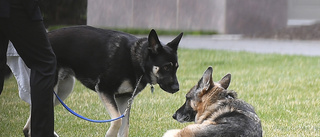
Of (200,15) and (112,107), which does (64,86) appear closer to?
(112,107)

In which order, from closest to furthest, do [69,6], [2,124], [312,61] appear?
[2,124] → [312,61] → [69,6]

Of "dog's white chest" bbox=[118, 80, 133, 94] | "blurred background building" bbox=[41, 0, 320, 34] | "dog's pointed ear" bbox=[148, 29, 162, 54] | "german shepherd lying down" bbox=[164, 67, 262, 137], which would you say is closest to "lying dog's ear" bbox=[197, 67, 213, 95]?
"german shepherd lying down" bbox=[164, 67, 262, 137]

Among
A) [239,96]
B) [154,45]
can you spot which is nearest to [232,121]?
[154,45]

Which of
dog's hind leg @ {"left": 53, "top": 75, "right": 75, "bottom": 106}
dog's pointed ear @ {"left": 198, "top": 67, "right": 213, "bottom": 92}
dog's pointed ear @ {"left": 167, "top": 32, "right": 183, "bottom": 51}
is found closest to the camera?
dog's pointed ear @ {"left": 198, "top": 67, "right": 213, "bottom": 92}

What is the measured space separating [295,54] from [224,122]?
30.0 feet

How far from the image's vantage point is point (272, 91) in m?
8.91

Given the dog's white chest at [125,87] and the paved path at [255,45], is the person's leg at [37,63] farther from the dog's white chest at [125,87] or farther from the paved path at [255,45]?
the paved path at [255,45]

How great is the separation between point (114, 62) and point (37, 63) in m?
1.17

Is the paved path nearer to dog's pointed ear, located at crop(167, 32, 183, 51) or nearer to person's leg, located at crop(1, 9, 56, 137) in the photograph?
dog's pointed ear, located at crop(167, 32, 183, 51)

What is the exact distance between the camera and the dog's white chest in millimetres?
5609

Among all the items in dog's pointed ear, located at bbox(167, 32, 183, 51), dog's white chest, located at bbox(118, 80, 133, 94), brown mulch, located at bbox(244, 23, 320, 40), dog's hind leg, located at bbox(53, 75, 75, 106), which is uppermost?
dog's pointed ear, located at bbox(167, 32, 183, 51)

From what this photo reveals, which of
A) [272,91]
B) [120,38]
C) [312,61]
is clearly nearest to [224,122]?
[120,38]

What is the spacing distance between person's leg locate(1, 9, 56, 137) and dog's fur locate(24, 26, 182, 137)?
1041 millimetres

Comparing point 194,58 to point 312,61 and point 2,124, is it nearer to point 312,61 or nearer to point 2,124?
point 312,61
